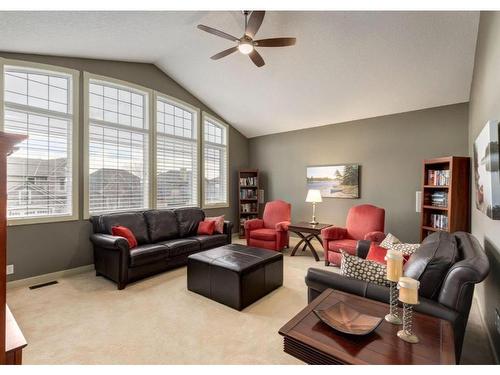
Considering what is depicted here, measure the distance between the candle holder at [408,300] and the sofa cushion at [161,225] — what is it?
11.6 ft

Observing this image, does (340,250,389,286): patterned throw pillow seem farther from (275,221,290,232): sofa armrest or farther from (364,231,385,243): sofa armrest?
(275,221,290,232): sofa armrest

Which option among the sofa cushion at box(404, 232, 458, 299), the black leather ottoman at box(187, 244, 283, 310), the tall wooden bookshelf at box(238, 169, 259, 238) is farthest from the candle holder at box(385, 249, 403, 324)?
the tall wooden bookshelf at box(238, 169, 259, 238)

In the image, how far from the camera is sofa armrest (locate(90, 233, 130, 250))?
308cm

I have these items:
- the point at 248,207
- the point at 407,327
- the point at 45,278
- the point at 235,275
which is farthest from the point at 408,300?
the point at 248,207

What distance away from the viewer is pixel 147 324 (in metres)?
2.29

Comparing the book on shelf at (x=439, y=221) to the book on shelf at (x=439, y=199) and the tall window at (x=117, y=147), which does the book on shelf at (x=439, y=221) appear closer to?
the book on shelf at (x=439, y=199)

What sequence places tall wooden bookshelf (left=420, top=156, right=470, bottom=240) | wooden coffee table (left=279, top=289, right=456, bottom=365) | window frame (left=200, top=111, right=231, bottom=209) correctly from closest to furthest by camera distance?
wooden coffee table (left=279, top=289, right=456, bottom=365) → tall wooden bookshelf (left=420, top=156, right=470, bottom=240) → window frame (left=200, top=111, right=231, bottom=209)

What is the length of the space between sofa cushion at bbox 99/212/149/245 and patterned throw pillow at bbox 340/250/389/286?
10.1 ft

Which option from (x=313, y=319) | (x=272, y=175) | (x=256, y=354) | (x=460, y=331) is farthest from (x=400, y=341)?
(x=272, y=175)

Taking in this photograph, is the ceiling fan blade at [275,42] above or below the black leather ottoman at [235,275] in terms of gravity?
above

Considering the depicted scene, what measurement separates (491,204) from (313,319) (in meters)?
1.39

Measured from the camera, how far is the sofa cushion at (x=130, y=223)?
3566 mm

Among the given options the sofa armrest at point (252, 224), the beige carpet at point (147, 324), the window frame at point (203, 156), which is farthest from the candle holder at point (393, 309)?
the window frame at point (203, 156)
